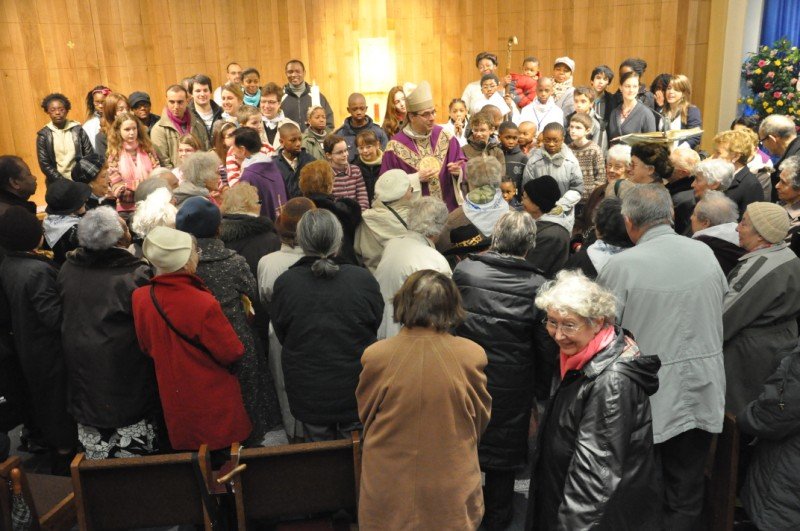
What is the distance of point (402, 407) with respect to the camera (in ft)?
7.59

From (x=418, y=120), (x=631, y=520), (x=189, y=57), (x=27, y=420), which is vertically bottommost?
(x=27, y=420)

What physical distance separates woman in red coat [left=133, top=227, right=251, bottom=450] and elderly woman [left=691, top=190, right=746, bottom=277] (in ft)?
8.14

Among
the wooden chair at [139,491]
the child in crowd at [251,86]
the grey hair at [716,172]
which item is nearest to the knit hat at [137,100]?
the child in crowd at [251,86]

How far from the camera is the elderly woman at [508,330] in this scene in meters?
3.07

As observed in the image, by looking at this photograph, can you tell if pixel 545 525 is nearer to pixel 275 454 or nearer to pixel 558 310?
pixel 558 310

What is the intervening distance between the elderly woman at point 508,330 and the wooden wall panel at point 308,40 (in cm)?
765

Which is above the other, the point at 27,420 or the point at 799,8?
the point at 799,8

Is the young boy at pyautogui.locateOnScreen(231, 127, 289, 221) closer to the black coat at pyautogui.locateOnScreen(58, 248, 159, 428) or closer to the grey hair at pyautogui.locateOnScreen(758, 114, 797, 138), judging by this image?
the black coat at pyautogui.locateOnScreen(58, 248, 159, 428)

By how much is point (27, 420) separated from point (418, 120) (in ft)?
11.9

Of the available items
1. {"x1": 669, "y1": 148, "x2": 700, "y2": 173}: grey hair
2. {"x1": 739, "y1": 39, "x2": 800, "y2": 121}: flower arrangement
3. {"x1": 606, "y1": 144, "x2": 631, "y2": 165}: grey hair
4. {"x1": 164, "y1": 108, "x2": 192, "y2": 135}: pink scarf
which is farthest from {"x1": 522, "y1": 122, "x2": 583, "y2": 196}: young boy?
{"x1": 739, "y1": 39, "x2": 800, "y2": 121}: flower arrangement

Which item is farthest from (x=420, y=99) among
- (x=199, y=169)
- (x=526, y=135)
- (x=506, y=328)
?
(x=506, y=328)

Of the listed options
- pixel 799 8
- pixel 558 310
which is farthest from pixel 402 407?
pixel 799 8

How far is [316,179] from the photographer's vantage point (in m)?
4.46

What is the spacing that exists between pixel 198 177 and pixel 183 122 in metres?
2.60
